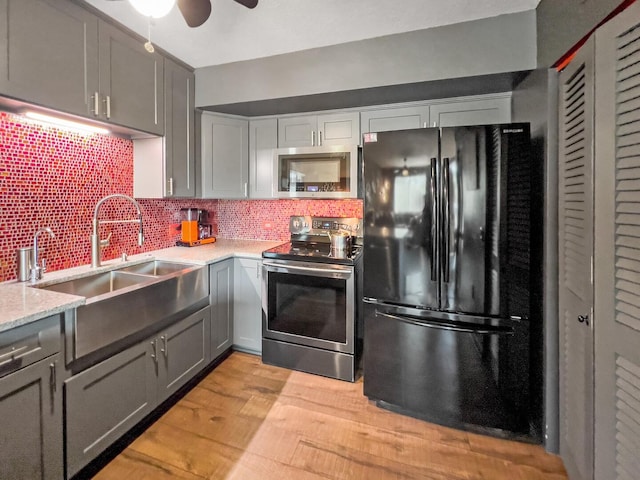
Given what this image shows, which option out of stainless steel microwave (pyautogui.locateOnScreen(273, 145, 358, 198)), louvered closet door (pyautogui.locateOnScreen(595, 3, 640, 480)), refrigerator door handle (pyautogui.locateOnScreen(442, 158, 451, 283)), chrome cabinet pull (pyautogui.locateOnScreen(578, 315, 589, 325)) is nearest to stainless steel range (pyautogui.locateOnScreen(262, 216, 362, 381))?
stainless steel microwave (pyautogui.locateOnScreen(273, 145, 358, 198))

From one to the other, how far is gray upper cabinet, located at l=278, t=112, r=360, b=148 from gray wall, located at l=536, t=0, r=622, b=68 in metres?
1.27

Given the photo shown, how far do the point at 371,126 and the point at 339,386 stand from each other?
6.79ft

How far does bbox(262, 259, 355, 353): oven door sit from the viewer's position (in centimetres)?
229

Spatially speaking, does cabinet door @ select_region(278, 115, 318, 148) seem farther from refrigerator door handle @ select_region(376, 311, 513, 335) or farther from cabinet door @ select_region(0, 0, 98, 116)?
refrigerator door handle @ select_region(376, 311, 513, 335)

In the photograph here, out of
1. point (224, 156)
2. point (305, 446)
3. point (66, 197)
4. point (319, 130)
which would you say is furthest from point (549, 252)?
point (66, 197)

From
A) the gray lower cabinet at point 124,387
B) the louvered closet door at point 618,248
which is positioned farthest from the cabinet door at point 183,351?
the louvered closet door at point 618,248

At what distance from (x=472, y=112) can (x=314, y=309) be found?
6.26 feet

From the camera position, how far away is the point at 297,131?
9.07 feet

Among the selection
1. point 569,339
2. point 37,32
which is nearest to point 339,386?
point 569,339

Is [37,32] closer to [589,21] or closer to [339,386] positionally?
[589,21]

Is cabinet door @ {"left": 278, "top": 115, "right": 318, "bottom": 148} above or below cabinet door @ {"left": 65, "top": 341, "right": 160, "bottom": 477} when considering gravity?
Answer: above

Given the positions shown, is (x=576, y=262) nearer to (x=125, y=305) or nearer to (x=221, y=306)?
(x=125, y=305)

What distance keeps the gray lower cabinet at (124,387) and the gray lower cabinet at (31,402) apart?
7 cm

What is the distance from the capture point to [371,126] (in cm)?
254
